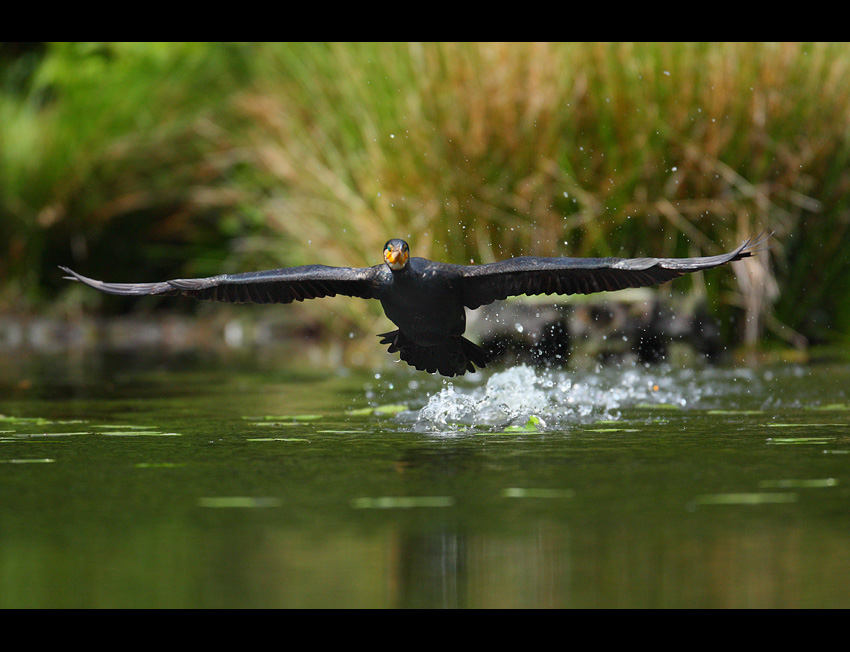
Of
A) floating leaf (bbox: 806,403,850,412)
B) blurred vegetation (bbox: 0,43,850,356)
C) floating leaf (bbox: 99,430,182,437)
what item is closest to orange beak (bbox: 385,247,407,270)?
floating leaf (bbox: 99,430,182,437)

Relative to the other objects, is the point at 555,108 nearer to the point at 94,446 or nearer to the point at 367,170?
the point at 367,170

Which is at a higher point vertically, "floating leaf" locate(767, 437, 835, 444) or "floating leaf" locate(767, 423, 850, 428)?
"floating leaf" locate(767, 423, 850, 428)

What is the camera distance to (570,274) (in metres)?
6.65

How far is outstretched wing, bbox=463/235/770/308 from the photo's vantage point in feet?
20.4

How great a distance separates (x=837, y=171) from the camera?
12383 millimetres

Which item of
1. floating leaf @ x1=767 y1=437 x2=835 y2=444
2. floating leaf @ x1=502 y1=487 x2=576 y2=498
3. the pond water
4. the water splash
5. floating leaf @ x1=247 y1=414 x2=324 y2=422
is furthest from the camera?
floating leaf @ x1=247 y1=414 x2=324 y2=422

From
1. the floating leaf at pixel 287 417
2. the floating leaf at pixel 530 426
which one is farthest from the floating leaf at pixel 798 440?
the floating leaf at pixel 287 417

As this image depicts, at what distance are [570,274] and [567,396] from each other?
1714 millimetres

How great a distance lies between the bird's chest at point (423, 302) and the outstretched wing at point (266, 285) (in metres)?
0.18

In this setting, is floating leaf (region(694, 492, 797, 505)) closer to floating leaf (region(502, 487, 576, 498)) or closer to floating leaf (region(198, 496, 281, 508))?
floating leaf (region(502, 487, 576, 498))

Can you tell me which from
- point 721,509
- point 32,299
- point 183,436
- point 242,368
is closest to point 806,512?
point 721,509

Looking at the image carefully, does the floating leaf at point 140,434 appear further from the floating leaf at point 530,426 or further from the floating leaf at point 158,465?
the floating leaf at point 530,426

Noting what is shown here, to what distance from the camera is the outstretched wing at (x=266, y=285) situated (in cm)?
661

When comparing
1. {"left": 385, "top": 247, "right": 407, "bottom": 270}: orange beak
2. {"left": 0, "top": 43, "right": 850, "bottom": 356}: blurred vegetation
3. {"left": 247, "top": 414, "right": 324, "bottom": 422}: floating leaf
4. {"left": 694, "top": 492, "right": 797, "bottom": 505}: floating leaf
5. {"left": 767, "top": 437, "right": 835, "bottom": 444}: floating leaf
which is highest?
{"left": 0, "top": 43, "right": 850, "bottom": 356}: blurred vegetation
